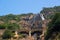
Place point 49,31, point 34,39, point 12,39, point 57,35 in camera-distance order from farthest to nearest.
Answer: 1. point 34,39
2. point 12,39
3. point 49,31
4. point 57,35

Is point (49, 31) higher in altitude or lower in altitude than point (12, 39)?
higher

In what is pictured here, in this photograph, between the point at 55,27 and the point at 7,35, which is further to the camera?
the point at 7,35

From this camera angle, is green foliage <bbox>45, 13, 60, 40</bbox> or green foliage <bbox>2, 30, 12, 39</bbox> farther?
green foliage <bbox>2, 30, 12, 39</bbox>

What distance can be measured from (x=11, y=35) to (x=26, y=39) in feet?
9.99

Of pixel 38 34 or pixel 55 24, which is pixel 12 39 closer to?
pixel 38 34

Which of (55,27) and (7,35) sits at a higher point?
(55,27)

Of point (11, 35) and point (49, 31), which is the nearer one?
point (49, 31)

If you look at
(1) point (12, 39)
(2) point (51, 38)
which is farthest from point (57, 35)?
(1) point (12, 39)

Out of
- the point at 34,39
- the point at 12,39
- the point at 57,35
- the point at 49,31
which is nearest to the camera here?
the point at 57,35

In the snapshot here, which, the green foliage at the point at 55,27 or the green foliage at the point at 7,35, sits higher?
the green foliage at the point at 55,27

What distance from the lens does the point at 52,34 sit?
111 feet

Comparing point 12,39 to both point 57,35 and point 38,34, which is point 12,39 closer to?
point 38,34

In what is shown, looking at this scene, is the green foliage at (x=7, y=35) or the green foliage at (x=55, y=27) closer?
the green foliage at (x=55, y=27)

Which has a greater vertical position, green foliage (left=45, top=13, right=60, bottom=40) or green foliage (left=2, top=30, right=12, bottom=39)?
green foliage (left=45, top=13, right=60, bottom=40)
